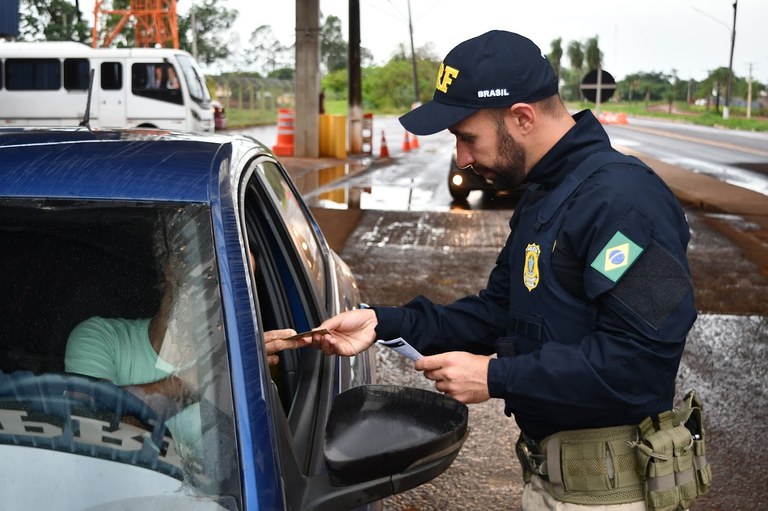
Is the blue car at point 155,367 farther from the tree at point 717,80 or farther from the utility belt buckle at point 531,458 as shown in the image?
the tree at point 717,80

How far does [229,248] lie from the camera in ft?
6.63

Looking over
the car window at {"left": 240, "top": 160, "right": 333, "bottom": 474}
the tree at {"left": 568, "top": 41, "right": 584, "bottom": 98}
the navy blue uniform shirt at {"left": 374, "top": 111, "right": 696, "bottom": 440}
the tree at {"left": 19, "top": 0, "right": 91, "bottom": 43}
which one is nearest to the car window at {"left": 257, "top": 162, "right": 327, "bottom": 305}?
the car window at {"left": 240, "top": 160, "right": 333, "bottom": 474}

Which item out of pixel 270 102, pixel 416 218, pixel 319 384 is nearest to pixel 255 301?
pixel 319 384

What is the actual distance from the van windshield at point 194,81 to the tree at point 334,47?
84030 mm

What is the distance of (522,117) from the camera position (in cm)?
221

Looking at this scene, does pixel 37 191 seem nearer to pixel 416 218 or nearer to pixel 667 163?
pixel 416 218

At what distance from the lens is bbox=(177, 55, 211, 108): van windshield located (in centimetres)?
2420

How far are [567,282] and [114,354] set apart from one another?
0.94 m

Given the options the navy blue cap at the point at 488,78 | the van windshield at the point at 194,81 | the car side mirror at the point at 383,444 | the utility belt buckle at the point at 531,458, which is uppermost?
the van windshield at the point at 194,81

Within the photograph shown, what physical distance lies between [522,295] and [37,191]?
1062 millimetres

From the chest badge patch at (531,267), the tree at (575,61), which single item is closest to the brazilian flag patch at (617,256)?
the chest badge patch at (531,267)

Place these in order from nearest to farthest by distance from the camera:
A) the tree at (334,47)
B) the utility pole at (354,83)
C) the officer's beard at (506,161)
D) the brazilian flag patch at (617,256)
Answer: the brazilian flag patch at (617,256) → the officer's beard at (506,161) → the utility pole at (354,83) → the tree at (334,47)

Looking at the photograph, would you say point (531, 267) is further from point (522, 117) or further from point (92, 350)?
point (92, 350)

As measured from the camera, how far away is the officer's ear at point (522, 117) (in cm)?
219
